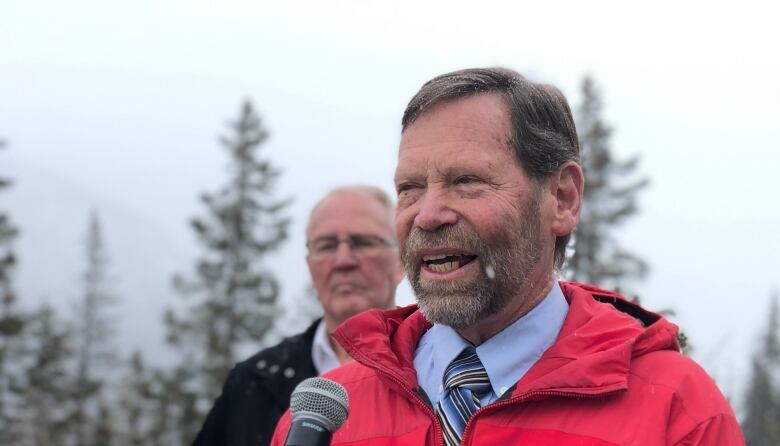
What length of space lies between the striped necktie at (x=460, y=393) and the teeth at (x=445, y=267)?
29 cm

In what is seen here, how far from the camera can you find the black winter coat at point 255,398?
5023 millimetres

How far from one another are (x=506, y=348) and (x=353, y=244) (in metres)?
2.66

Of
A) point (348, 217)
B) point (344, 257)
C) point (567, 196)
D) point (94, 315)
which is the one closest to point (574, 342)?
point (567, 196)

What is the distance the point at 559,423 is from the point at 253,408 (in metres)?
2.95

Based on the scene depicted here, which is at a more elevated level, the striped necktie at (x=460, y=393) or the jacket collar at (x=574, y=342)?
the jacket collar at (x=574, y=342)

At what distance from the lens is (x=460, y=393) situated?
106 inches

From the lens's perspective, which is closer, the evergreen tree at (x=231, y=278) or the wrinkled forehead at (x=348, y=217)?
the wrinkled forehead at (x=348, y=217)

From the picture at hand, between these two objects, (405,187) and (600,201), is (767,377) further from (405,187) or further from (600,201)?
(405,187)

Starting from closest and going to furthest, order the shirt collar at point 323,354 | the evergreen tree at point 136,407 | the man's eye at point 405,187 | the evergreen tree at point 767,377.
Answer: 1. the man's eye at point 405,187
2. the shirt collar at point 323,354
3. the evergreen tree at point 136,407
4. the evergreen tree at point 767,377

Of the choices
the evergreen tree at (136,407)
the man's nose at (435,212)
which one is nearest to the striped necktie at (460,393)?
the man's nose at (435,212)

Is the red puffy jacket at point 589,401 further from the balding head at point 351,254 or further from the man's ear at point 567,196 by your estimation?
the balding head at point 351,254

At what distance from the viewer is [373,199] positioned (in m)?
5.55

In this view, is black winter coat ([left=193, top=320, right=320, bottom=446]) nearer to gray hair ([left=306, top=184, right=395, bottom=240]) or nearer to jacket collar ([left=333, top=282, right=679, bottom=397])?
gray hair ([left=306, top=184, right=395, bottom=240])

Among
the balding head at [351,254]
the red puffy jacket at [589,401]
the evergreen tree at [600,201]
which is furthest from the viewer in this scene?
the evergreen tree at [600,201]
